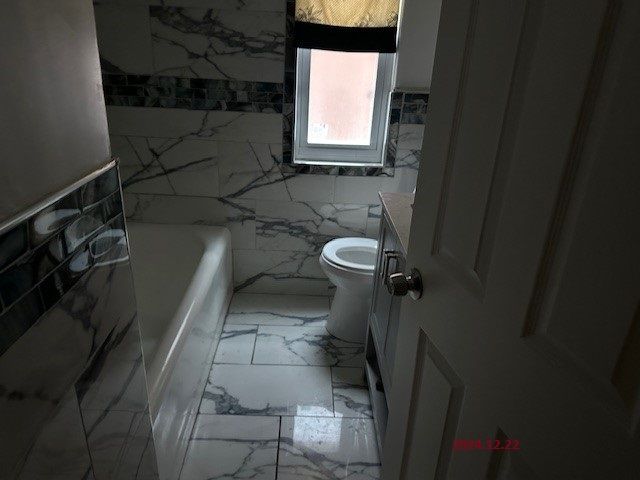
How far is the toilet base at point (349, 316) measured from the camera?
2.39m

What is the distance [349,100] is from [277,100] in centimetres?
44

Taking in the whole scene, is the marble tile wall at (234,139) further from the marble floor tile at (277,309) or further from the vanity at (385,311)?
the vanity at (385,311)

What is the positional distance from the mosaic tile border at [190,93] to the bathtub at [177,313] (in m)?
0.71

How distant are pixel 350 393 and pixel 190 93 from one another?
1.77 meters

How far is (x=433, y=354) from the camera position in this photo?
91 cm

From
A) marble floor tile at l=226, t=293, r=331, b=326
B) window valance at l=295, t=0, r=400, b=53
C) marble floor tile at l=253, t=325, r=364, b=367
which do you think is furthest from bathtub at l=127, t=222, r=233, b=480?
window valance at l=295, t=0, r=400, b=53

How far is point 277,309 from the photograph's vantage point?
2.74 meters

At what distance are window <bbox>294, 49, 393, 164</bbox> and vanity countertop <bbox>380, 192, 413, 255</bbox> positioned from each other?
2.49ft

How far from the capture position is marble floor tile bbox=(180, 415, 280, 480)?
5.43 ft

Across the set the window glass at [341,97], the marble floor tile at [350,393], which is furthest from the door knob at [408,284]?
the window glass at [341,97]

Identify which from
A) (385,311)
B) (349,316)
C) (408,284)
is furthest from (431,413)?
(349,316)

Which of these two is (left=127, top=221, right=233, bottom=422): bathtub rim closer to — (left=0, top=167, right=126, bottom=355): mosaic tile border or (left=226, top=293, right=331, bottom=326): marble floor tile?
(left=226, top=293, right=331, bottom=326): marble floor tile

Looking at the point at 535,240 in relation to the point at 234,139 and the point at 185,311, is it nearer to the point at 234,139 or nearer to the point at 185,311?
the point at 185,311

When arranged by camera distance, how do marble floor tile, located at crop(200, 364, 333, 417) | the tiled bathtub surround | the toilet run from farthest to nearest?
the toilet → marble floor tile, located at crop(200, 364, 333, 417) → the tiled bathtub surround
